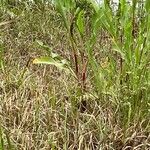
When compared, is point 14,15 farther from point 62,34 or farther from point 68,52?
point 68,52

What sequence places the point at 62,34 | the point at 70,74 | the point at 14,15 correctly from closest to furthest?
the point at 70,74
the point at 62,34
the point at 14,15

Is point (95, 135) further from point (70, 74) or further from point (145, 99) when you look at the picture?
point (70, 74)

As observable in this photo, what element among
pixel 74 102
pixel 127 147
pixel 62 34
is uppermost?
pixel 62 34

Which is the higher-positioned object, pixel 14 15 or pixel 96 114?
pixel 14 15

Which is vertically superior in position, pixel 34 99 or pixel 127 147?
pixel 34 99

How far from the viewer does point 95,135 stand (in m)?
1.78

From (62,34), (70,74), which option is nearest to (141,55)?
(70,74)

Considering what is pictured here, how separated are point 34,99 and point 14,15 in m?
1.18

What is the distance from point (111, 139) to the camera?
1741mm

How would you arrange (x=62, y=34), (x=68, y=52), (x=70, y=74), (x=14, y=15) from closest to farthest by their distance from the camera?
(x=70, y=74)
(x=68, y=52)
(x=62, y=34)
(x=14, y=15)

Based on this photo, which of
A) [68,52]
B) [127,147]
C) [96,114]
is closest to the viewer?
[127,147]

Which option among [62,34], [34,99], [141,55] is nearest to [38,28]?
[62,34]

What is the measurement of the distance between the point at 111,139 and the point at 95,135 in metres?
0.07

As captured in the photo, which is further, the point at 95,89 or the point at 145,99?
the point at 95,89
